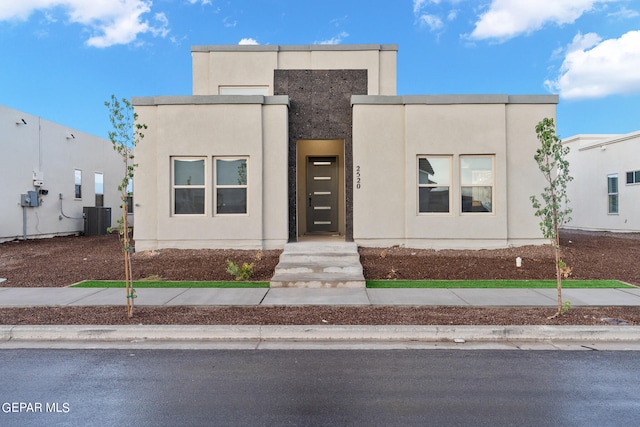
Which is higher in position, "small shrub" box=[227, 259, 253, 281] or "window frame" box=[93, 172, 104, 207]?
"window frame" box=[93, 172, 104, 207]

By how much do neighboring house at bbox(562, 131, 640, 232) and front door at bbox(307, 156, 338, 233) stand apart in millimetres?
13449

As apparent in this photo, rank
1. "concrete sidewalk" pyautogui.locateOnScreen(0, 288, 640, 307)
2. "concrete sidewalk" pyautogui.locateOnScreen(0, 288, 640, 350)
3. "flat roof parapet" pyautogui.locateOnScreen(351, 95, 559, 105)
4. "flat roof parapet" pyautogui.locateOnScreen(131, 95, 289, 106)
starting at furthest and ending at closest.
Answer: "flat roof parapet" pyautogui.locateOnScreen(351, 95, 559, 105), "flat roof parapet" pyautogui.locateOnScreen(131, 95, 289, 106), "concrete sidewalk" pyautogui.locateOnScreen(0, 288, 640, 307), "concrete sidewalk" pyautogui.locateOnScreen(0, 288, 640, 350)

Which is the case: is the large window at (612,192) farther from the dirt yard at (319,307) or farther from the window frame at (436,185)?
the window frame at (436,185)

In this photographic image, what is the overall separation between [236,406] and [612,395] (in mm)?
3713

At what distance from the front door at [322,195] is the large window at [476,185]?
14.2 ft

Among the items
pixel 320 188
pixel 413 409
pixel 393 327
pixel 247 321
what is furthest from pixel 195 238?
pixel 413 409

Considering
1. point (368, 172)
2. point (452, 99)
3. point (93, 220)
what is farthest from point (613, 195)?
point (93, 220)

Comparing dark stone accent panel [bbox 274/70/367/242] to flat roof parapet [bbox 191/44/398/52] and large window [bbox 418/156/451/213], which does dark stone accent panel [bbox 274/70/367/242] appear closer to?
large window [bbox 418/156/451/213]

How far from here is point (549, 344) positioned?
19.1 feet

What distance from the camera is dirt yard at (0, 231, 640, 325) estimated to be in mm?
6551

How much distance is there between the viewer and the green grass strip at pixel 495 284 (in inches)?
350

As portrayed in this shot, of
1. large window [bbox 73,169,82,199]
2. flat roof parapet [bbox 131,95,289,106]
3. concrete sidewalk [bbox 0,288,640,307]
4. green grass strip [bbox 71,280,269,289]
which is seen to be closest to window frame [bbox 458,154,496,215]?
concrete sidewalk [bbox 0,288,640,307]

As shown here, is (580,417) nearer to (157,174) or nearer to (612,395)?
(612,395)

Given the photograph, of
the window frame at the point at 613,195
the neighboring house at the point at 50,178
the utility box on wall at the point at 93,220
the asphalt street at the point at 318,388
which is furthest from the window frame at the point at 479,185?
the utility box on wall at the point at 93,220
